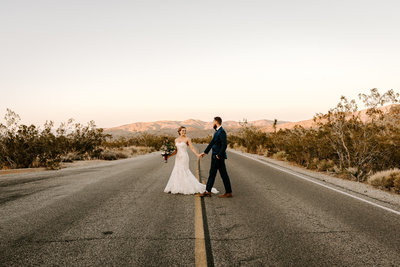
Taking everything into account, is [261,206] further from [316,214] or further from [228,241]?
[228,241]

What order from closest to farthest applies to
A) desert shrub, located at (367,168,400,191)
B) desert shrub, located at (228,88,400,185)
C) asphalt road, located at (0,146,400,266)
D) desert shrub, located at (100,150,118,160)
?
asphalt road, located at (0,146,400,266)
desert shrub, located at (367,168,400,191)
desert shrub, located at (228,88,400,185)
desert shrub, located at (100,150,118,160)

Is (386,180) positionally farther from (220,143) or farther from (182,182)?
(182,182)

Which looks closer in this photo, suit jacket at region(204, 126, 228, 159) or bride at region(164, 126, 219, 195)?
suit jacket at region(204, 126, 228, 159)

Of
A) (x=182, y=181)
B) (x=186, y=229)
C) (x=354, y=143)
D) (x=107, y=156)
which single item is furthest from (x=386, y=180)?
(x=107, y=156)

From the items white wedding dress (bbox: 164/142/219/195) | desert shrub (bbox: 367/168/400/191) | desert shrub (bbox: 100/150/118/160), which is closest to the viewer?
white wedding dress (bbox: 164/142/219/195)

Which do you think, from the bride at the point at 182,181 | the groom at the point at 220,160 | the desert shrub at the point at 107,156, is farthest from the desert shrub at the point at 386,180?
the desert shrub at the point at 107,156

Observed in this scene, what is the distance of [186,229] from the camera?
475 centimetres

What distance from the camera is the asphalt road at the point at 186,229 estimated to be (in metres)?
3.67

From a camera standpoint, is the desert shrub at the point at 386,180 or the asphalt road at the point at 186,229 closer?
the asphalt road at the point at 186,229

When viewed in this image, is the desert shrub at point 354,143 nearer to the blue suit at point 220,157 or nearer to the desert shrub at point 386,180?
the desert shrub at point 386,180

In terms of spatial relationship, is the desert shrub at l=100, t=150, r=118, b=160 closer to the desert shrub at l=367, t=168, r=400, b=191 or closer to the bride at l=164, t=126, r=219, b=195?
the bride at l=164, t=126, r=219, b=195

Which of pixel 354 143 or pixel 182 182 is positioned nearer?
pixel 182 182

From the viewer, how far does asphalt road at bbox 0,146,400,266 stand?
367 cm

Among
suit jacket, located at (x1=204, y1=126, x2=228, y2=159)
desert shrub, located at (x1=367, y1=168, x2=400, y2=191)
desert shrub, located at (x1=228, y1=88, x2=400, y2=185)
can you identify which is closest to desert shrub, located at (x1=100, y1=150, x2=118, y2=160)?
desert shrub, located at (x1=228, y1=88, x2=400, y2=185)
